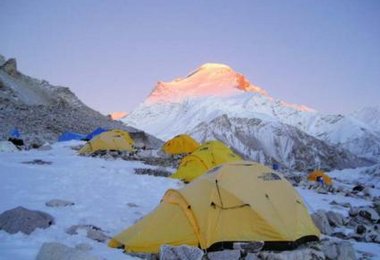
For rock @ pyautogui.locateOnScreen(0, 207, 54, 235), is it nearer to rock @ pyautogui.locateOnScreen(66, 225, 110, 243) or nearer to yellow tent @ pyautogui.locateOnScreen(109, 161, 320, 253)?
rock @ pyautogui.locateOnScreen(66, 225, 110, 243)

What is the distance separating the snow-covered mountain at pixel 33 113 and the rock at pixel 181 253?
934 inches

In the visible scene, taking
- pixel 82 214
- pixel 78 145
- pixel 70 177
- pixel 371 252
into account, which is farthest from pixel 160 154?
pixel 371 252

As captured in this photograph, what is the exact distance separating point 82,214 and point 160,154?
63.6ft

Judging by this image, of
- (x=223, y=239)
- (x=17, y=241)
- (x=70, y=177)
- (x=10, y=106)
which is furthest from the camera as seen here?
(x=10, y=106)

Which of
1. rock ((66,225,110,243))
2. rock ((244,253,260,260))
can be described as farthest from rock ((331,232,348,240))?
rock ((66,225,110,243))

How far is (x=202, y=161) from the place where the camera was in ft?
63.8

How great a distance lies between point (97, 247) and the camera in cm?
881

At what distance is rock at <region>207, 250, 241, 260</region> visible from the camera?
8.41 metres

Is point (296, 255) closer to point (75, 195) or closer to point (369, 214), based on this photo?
point (369, 214)

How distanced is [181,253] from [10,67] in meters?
62.9

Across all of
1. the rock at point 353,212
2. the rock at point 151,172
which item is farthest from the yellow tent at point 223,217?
the rock at point 151,172

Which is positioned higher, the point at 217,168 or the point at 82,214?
the point at 217,168

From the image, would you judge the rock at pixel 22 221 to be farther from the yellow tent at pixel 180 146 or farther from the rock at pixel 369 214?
the yellow tent at pixel 180 146

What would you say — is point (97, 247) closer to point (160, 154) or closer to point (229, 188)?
point (229, 188)
